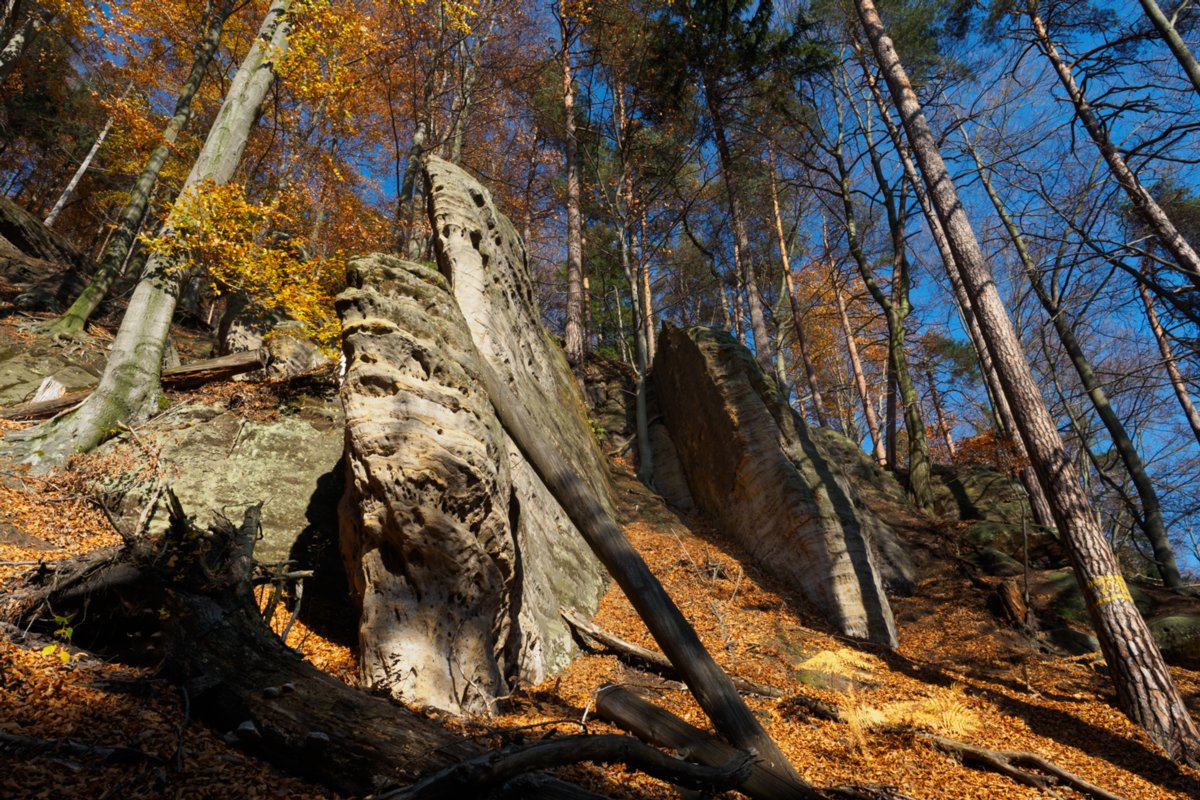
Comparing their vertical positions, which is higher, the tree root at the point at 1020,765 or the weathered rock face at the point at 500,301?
the weathered rock face at the point at 500,301

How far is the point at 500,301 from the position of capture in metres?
8.02

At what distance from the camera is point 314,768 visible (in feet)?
7.93

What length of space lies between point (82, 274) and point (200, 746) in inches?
659

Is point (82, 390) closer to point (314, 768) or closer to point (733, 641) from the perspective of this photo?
point (314, 768)

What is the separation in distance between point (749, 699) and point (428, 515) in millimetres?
3574

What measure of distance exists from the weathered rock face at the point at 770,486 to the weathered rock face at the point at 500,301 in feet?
7.72

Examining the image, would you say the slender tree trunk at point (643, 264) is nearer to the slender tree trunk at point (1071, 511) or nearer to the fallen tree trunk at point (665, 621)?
the slender tree trunk at point (1071, 511)

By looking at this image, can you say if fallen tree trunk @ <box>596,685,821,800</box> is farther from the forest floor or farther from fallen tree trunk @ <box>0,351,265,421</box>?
fallen tree trunk @ <box>0,351,265,421</box>

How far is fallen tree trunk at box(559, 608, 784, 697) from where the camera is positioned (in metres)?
5.39

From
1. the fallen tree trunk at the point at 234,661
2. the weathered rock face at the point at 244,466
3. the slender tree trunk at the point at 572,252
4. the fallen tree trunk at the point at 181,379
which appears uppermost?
the slender tree trunk at the point at 572,252

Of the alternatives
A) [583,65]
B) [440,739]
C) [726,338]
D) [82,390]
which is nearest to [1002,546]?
[726,338]

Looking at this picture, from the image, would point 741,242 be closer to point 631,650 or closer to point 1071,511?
point 1071,511

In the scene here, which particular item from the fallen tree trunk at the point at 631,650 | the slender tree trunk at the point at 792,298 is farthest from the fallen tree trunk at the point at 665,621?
the slender tree trunk at the point at 792,298

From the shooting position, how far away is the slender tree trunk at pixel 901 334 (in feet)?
45.4
